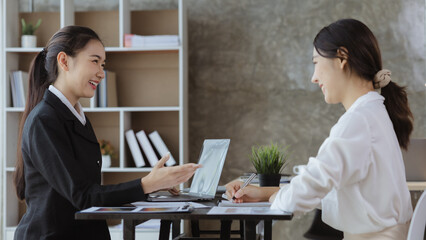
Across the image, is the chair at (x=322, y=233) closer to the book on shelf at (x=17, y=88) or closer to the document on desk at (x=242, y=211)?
the document on desk at (x=242, y=211)

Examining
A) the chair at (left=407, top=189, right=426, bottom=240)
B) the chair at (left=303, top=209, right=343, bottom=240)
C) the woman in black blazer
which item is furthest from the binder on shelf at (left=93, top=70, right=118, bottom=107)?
the chair at (left=407, top=189, right=426, bottom=240)

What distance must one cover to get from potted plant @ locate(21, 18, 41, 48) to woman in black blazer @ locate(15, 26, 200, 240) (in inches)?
92.5

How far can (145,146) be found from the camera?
4.28 m

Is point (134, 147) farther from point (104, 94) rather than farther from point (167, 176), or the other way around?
point (167, 176)

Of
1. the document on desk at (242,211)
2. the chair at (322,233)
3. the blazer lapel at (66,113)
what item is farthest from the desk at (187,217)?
the chair at (322,233)

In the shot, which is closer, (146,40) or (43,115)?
(43,115)

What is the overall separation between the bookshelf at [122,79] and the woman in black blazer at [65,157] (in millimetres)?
2126

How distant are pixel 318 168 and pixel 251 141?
124 inches

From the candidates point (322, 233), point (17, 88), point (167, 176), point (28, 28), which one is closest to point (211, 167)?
point (167, 176)

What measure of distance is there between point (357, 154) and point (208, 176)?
727mm

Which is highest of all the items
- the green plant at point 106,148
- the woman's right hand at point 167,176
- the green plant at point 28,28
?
the green plant at point 28,28

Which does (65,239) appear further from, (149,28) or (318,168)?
(149,28)

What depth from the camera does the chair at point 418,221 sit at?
5.14 feet

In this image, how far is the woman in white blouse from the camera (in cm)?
153
